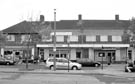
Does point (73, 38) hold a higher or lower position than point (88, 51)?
higher

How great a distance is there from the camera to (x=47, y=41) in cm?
4506

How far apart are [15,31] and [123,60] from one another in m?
22.9

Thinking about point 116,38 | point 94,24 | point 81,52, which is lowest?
point 81,52

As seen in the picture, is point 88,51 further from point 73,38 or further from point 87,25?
point 87,25

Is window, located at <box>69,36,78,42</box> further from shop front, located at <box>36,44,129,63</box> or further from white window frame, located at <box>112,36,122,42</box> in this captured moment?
white window frame, located at <box>112,36,122,42</box>

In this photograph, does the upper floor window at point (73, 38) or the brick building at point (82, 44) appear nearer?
the brick building at point (82, 44)

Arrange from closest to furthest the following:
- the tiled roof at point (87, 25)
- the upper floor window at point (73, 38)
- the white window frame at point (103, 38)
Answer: the white window frame at point (103, 38) → the upper floor window at point (73, 38) → the tiled roof at point (87, 25)

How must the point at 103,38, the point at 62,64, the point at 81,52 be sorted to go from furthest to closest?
the point at 103,38 < the point at 81,52 < the point at 62,64

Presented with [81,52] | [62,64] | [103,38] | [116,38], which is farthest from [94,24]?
[62,64]

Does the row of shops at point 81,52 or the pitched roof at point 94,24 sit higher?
the pitched roof at point 94,24

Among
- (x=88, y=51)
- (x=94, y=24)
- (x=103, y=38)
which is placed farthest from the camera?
(x=94, y=24)

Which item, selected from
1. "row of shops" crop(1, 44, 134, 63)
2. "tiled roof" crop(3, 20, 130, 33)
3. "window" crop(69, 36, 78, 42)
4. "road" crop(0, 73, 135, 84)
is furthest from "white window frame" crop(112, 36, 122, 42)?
"road" crop(0, 73, 135, 84)

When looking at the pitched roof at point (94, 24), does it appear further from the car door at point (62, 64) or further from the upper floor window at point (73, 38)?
the car door at point (62, 64)

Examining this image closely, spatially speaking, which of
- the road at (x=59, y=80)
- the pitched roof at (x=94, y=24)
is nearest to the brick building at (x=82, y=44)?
the pitched roof at (x=94, y=24)
